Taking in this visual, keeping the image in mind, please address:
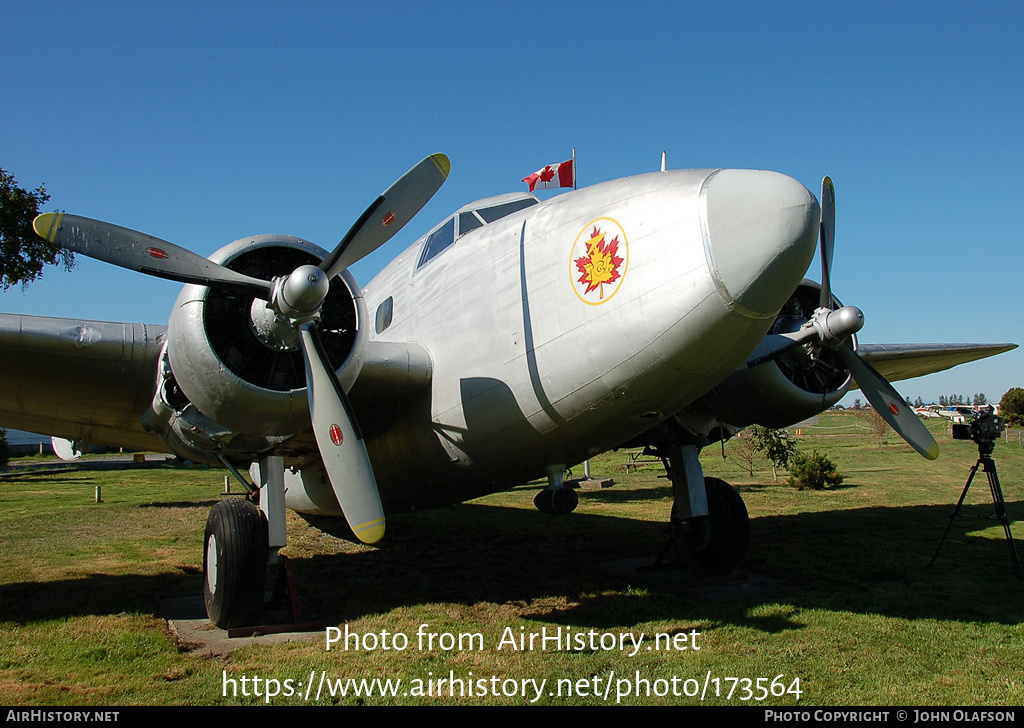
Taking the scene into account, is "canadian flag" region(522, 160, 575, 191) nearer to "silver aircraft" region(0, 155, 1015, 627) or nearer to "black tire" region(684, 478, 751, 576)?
"silver aircraft" region(0, 155, 1015, 627)

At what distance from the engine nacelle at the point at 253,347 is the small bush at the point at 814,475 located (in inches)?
645

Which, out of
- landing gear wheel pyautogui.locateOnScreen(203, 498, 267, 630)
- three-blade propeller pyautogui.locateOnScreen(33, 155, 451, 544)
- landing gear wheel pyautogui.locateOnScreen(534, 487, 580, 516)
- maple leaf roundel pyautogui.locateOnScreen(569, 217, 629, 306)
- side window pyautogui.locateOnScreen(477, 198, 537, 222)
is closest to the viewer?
maple leaf roundel pyautogui.locateOnScreen(569, 217, 629, 306)

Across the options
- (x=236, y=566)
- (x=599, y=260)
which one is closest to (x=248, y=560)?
(x=236, y=566)

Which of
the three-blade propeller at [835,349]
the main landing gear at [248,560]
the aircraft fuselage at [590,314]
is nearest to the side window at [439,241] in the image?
the aircraft fuselage at [590,314]

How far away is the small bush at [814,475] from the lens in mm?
19031

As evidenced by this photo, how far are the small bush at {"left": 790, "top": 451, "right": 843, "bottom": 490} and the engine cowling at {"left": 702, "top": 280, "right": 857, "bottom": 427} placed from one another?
11822mm

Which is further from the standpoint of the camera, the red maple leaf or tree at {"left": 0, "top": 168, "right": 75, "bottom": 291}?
tree at {"left": 0, "top": 168, "right": 75, "bottom": 291}

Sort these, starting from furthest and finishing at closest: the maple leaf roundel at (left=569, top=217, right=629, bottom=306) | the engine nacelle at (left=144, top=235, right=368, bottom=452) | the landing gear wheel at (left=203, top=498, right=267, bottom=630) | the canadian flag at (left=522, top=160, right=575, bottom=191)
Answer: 1. the canadian flag at (left=522, top=160, right=575, bottom=191)
2. the landing gear wheel at (left=203, top=498, right=267, bottom=630)
3. the engine nacelle at (left=144, top=235, right=368, bottom=452)
4. the maple leaf roundel at (left=569, top=217, right=629, bottom=306)

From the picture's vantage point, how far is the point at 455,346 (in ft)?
21.6

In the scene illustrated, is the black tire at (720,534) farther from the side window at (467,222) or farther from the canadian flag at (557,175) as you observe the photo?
the canadian flag at (557,175)

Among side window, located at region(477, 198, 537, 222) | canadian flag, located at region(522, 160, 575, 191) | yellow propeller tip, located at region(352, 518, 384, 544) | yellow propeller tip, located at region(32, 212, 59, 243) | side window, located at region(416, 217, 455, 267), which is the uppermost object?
canadian flag, located at region(522, 160, 575, 191)

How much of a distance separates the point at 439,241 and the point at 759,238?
3965mm

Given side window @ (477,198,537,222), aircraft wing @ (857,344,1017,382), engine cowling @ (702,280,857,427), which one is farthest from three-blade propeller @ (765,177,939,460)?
side window @ (477,198,537,222)

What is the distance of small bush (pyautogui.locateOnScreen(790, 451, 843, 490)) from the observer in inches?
749
